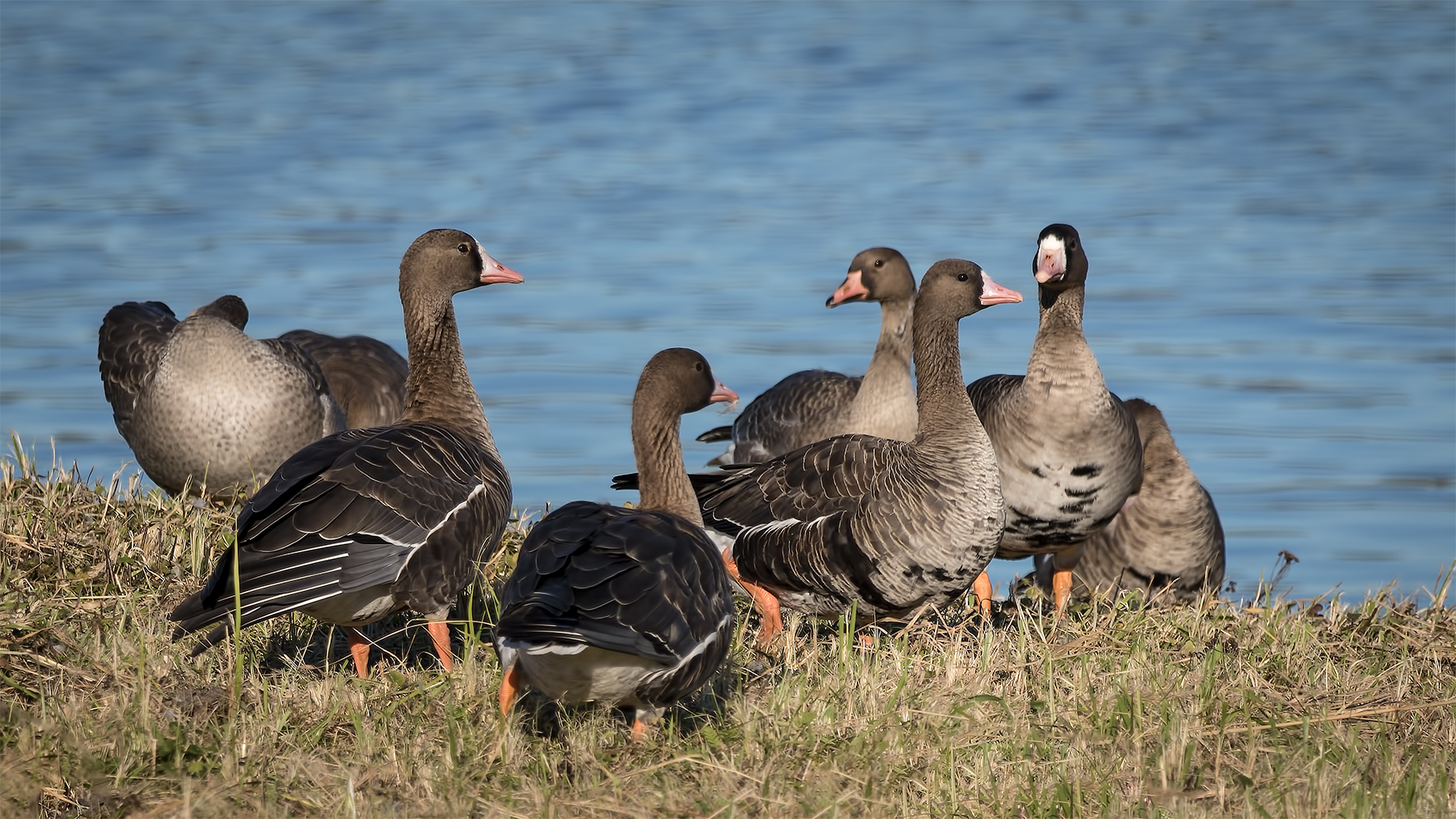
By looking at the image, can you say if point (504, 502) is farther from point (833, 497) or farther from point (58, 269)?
point (58, 269)

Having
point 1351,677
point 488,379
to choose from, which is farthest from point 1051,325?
point 488,379

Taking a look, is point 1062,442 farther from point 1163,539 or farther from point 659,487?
point 659,487

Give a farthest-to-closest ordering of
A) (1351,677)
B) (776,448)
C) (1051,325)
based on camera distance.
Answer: (776,448) < (1051,325) < (1351,677)

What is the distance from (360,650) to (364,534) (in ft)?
1.96

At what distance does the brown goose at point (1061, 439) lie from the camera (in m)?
8.09

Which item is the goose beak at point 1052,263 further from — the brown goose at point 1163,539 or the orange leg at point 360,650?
the orange leg at point 360,650

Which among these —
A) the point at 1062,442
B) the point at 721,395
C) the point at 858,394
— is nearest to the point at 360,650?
the point at 721,395

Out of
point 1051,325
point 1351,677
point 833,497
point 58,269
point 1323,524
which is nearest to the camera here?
point 1351,677

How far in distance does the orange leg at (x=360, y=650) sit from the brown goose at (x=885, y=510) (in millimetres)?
1666

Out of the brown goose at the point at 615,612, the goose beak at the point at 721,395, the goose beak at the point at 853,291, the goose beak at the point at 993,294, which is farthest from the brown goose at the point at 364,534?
the goose beak at the point at 853,291

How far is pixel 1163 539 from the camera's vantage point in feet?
29.3

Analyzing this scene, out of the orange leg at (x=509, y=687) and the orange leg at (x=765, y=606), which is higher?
the orange leg at (x=509, y=687)

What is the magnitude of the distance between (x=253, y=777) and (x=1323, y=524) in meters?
9.41

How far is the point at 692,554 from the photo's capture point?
5.53 meters
